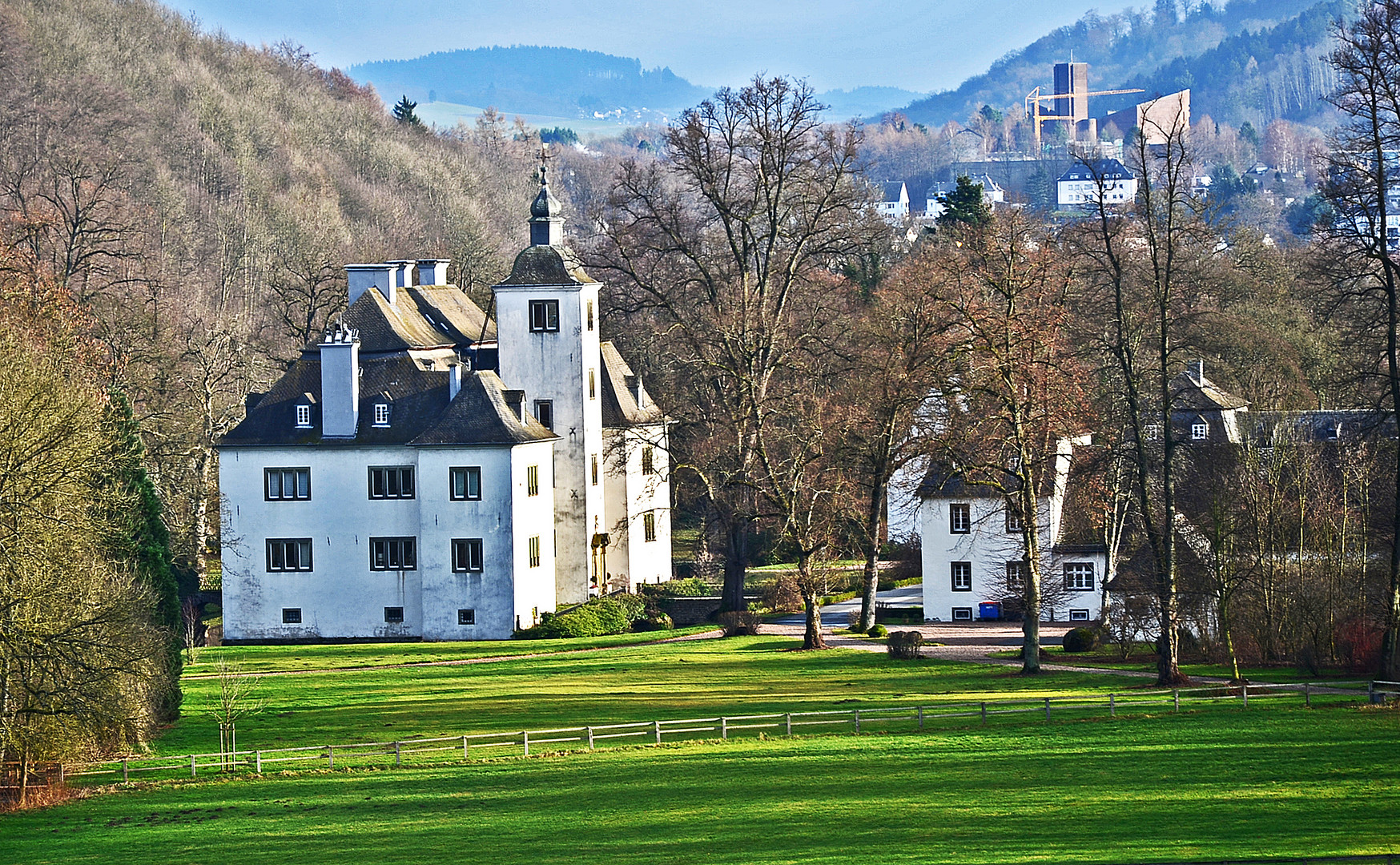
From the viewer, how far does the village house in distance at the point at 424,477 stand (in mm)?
63594

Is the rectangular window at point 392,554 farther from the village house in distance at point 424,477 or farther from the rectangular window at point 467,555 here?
the rectangular window at point 467,555

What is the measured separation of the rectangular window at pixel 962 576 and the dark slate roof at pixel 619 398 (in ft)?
48.0

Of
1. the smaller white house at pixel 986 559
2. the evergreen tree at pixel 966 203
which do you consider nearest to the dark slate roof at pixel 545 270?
the smaller white house at pixel 986 559

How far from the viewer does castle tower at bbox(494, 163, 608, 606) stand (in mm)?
68125

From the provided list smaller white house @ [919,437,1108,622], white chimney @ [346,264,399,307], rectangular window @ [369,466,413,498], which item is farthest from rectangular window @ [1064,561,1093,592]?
white chimney @ [346,264,399,307]

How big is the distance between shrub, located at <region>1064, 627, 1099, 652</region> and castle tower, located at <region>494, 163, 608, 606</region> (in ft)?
69.1

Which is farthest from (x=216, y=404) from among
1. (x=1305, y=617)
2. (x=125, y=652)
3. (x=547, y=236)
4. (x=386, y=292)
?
(x=1305, y=617)

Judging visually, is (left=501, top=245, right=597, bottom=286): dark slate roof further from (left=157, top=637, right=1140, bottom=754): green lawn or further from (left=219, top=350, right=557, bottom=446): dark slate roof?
(left=157, top=637, right=1140, bottom=754): green lawn

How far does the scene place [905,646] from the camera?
174ft

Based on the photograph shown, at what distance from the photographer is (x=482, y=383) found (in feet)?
212

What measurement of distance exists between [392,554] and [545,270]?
1289 centimetres

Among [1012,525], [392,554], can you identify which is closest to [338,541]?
[392,554]

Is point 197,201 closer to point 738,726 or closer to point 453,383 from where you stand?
point 453,383

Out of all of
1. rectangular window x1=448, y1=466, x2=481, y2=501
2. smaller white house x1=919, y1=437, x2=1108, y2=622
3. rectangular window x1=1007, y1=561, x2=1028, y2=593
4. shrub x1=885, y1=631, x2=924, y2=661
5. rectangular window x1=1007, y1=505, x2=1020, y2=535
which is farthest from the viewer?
smaller white house x1=919, y1=437, x2=1108, y2=622
